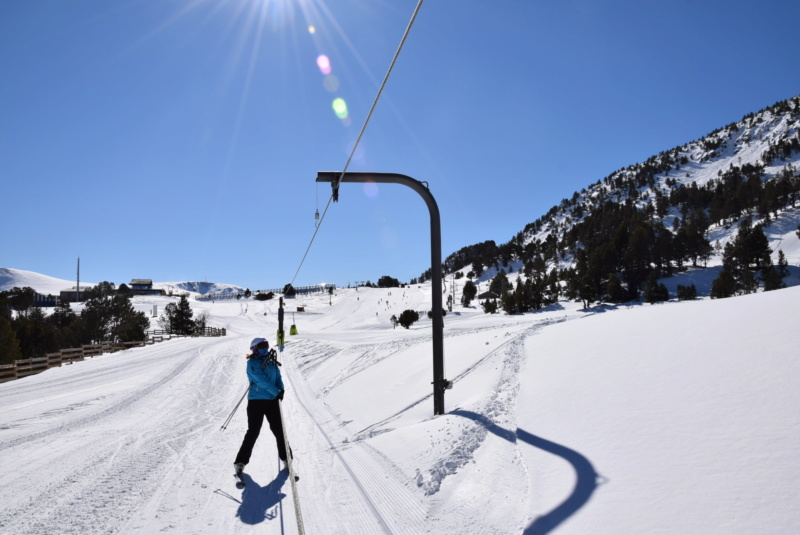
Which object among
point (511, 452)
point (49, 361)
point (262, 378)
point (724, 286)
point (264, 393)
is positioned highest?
point (724, 286)

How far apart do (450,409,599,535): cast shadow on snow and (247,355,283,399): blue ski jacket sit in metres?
3.33

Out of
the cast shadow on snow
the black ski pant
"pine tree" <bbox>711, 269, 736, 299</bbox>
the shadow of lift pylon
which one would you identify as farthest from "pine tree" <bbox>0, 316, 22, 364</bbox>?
"pine tree" <bbox>711, 269, 736, 299</bbox>

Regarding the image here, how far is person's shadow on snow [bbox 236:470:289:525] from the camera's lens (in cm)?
446

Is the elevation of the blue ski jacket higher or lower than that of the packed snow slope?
higher

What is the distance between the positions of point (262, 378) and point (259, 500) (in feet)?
5.31

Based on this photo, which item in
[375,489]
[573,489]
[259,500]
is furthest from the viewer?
[375,489]

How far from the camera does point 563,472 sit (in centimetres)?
424

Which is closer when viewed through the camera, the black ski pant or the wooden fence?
the black ski pant

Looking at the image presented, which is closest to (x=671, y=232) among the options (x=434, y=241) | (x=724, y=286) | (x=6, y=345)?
(x=724, y=286)

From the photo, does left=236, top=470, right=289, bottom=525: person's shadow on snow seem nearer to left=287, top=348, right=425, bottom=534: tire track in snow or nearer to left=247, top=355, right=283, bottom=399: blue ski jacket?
left=287, top=348, right=425, bottom=534: tire track in snow

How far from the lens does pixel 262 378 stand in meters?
6.02

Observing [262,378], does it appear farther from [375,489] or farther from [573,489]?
[573,489]

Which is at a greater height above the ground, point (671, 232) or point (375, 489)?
point (671, 232)

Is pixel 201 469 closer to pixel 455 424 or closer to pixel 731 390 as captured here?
pixel 455 424
